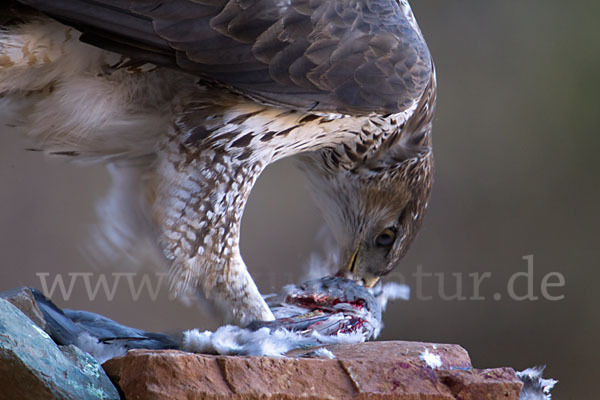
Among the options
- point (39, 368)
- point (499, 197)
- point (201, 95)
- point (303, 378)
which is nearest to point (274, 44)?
point (201, 95)

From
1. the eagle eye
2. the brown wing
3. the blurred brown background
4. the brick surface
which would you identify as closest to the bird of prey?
the brown wing

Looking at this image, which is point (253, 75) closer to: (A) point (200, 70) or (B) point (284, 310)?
(A) point (200, 70)

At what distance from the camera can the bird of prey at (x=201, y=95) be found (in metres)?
1.77

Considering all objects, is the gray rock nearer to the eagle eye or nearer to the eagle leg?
the eagle leg

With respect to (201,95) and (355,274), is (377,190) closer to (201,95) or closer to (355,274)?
(355,274)

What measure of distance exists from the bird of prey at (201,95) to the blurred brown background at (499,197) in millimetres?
1622

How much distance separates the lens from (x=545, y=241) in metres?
4.18

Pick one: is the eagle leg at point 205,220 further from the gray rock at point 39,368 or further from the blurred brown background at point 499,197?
the blurred brown background at point 499,197

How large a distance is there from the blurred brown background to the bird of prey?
1622mm

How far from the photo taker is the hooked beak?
2.43 metres

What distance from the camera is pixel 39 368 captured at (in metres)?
1.19

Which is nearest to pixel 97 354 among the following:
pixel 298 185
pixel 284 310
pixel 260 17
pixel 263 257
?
pixel 284 310

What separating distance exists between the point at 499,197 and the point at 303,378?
3.06 metres

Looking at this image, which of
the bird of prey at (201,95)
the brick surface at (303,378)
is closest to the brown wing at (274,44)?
the bird of prey at (201,95)
